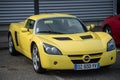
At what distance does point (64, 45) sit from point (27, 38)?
57.7 inches

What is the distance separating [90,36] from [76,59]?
0.98 m

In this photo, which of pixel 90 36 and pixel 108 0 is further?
pixel 108 0

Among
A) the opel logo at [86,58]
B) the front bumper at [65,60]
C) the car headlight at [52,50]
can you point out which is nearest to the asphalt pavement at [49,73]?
the front bumper at [65,60]

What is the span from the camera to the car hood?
8742 millimetres

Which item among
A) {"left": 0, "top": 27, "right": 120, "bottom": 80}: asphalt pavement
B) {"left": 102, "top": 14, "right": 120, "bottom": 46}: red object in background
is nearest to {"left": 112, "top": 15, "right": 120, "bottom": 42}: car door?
{"left": 102, "top": 14, "right": 120, "bottom": 46}: red object in background

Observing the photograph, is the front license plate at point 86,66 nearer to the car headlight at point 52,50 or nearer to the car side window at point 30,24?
the car headlight at point 52,50

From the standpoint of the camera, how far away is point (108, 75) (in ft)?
29.4

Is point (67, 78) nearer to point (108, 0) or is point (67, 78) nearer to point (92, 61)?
point (92, 61)

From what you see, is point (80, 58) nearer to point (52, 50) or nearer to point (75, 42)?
point (75, 42)

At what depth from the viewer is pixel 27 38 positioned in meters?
9.98

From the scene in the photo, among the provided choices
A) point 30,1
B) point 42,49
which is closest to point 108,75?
point 42,49

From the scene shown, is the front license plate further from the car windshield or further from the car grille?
the car windshield

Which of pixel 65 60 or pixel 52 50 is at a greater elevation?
pixel 52 50

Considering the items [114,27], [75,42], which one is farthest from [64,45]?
[114,27]
